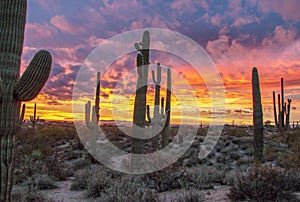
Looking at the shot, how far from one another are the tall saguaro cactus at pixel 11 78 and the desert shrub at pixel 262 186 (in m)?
4.75

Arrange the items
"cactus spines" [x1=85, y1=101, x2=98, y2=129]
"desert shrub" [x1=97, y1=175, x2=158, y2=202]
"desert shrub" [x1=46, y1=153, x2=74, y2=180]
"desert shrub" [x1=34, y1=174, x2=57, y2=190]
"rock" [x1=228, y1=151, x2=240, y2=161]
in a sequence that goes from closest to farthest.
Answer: "desert shrub" [x1=97, y1=175, x2=158, y2=202]
"desert shrub" [x1=34, y1=174, x2=57, y2=190]
"desert shrub" [x1=46, y1=153, x2=74, y2=180]
"rock" [x1=228, y1=151, x2=240, y2=161]
"cactus spines" [x1=85, y1=101, x2=98, y2=129]

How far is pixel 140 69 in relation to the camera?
10312 millimetres

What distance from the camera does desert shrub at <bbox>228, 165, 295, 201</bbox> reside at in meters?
6.21

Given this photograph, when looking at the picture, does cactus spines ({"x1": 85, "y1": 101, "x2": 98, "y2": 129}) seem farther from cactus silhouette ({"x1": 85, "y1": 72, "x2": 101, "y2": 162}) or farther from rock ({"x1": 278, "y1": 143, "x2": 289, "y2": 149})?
rock ({"x1": 278, "y1": 143, "x2": 289, "y2": 149})

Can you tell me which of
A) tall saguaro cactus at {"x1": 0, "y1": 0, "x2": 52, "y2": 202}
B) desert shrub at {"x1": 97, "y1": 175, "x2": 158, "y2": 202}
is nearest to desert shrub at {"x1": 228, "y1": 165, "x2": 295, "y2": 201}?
desert shrub at {"x1": 97, "y1": 175, "x2": 158, "y2": 202}

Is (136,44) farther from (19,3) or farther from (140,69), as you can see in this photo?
(19,3)

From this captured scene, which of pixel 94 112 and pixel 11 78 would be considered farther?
pixel 94 112

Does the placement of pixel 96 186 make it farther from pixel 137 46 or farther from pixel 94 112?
pixel 94 112

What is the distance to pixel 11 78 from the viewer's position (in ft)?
15.6

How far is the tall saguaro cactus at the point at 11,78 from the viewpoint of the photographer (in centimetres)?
461

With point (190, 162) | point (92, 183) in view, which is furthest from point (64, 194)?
point (190, 162)

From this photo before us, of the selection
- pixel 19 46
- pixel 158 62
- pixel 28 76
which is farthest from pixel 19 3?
pixel 158 62

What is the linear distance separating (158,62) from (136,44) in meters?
6.71

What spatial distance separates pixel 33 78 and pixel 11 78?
349mm
